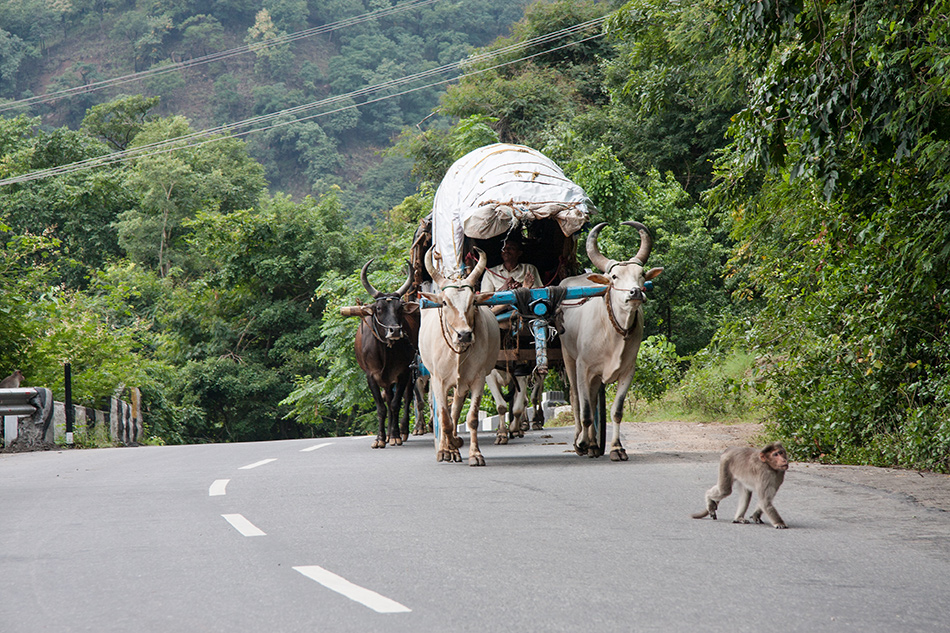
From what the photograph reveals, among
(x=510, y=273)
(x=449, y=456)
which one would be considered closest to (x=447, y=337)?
(x=449, y=456)

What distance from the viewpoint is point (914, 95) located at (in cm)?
889

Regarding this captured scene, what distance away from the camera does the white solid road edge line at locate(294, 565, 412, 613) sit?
193 inches

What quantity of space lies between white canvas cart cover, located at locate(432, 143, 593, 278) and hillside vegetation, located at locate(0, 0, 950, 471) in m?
2.16

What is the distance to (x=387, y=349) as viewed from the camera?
16953mm

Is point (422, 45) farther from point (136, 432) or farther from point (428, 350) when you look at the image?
point (428, 350)

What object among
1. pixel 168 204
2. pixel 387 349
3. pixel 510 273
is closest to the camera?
pixel 510 273

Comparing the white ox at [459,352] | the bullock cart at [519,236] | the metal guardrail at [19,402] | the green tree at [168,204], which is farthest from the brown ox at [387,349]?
the green tree at [168,204]

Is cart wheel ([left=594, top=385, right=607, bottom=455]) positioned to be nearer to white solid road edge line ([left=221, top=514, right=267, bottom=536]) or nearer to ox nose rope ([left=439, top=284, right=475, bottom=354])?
ox nose rope ([left=439, top=284, right=475, bottom=354])

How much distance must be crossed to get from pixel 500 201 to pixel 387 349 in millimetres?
4436

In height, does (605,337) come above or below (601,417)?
above

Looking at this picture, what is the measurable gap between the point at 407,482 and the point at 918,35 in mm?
6291

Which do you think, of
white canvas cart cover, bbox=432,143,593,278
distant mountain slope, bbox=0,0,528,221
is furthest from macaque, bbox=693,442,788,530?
distant mountain slope, bbox=0,0,528,221

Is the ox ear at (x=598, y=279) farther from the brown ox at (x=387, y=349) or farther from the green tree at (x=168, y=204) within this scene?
the green tree at (x=168, y=204)

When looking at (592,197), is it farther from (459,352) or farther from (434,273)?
(459,352)
